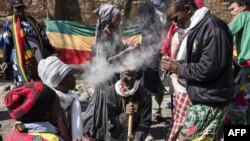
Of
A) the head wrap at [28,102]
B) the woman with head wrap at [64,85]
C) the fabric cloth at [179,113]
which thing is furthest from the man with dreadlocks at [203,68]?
the head wrap at [28,102]

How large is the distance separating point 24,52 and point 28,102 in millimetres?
2885

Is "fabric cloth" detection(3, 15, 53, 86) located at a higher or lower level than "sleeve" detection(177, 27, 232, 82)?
lower

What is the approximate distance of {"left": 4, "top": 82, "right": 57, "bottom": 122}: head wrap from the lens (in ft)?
9.21

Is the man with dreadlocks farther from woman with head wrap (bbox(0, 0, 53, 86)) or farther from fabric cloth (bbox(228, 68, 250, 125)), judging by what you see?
woman with head wrap (bbox(0, 0, 53, 86))

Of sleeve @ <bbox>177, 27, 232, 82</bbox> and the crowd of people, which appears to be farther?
sleeve @ <bbox>177, 27, 232, 82</bbox>

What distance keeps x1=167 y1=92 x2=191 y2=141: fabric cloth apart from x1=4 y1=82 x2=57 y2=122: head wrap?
1618 mm

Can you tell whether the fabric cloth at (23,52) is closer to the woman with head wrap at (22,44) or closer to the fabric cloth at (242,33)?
the woman with head wrap at (22,44)

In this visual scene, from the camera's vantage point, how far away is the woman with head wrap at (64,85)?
3.61 meters

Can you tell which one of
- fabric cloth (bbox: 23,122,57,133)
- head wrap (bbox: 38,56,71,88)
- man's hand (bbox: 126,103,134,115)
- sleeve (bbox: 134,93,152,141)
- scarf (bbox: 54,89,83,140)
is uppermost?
head wrap (bbox: 38,56,71,88)

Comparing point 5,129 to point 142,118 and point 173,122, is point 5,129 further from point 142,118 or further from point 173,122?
point 173,122

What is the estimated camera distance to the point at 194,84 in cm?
376

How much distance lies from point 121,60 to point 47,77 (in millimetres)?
1796

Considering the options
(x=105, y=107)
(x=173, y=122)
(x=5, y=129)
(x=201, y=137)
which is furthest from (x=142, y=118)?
(x=5, y=129)

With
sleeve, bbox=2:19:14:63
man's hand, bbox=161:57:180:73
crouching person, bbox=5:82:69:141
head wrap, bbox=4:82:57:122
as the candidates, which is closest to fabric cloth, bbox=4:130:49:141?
crouching person, bbox=5:82:69:141
